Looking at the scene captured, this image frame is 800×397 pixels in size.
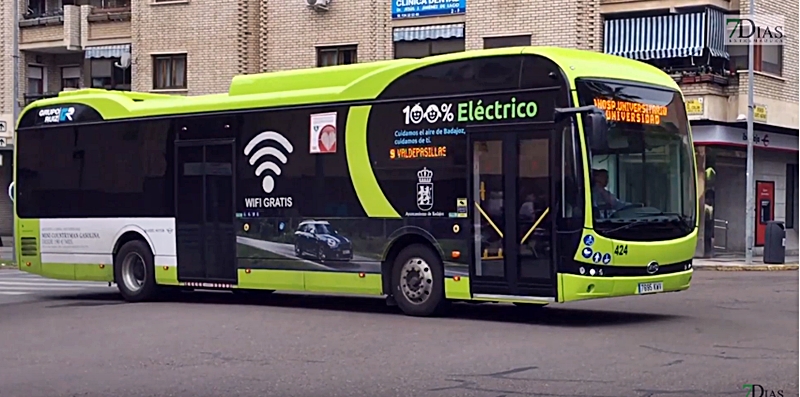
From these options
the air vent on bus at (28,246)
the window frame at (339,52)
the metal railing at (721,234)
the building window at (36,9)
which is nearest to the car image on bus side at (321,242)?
the air vent on bus at (28,246)

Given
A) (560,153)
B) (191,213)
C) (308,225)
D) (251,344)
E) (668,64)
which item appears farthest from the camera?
(668,64)

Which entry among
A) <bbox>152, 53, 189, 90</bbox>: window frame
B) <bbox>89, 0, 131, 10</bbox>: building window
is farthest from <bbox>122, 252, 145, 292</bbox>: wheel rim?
<bbox>89, 0, 131, 10</bbox>: building window

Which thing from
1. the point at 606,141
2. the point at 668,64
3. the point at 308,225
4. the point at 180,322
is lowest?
the point at 180,322

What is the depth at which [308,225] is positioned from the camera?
16578mm

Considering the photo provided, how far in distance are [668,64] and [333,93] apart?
17711 millimetres

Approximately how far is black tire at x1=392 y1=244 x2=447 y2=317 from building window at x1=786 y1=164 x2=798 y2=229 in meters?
23.2

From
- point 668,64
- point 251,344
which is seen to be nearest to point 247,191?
point 251,344

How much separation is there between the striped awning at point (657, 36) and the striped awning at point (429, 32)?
4.17m

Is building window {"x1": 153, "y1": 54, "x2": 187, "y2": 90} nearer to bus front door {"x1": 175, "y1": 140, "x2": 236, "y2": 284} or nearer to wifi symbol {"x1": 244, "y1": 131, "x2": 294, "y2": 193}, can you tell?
bus front door {"x1": 175, "y1": 140, "x2": 236, "y2": 284}

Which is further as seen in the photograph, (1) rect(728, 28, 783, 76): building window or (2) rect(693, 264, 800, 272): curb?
(1) rect(728, 28, 783, 76): building window

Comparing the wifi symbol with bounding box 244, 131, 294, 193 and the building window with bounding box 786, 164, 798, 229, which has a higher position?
the wifi symbol with bounding box 244, 131, 294, 193

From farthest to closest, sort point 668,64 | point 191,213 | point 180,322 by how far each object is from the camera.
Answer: point 668,64
point 191,213
point 180,322

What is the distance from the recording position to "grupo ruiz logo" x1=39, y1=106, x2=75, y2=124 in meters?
19.9

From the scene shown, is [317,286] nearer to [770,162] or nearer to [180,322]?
[180,322]
